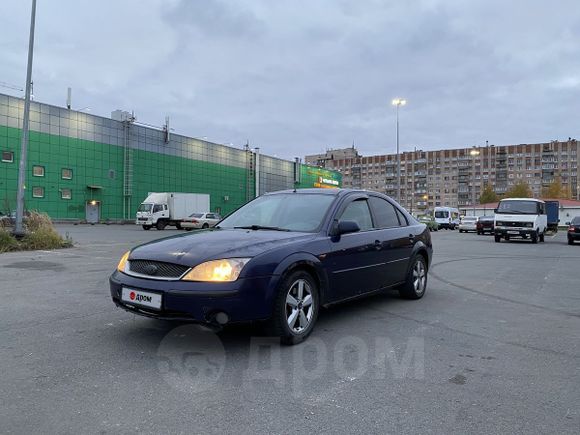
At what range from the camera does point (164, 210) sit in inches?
1475

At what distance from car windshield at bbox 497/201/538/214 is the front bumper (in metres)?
22.8

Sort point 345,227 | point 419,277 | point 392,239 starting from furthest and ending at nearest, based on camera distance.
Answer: point 419,277 < point 392,239 < point 345,227

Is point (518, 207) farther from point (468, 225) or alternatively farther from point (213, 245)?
point (213, 245)

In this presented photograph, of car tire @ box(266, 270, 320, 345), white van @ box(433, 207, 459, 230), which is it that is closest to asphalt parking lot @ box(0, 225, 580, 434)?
car tire @ box(266, 270, 320, 345)

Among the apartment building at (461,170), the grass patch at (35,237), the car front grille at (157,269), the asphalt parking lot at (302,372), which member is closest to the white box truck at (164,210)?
the grass patch at (35,237)

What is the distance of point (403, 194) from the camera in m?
157

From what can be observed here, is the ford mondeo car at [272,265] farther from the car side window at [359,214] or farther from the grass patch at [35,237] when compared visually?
the grass patch at [35,237]

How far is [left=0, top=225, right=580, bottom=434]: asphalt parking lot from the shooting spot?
301 centimetres

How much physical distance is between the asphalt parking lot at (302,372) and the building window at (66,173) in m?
43.8

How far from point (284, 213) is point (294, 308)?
142 centimetres

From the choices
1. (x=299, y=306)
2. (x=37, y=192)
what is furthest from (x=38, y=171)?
(x=299, y=306)

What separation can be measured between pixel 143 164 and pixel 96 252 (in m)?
41.4

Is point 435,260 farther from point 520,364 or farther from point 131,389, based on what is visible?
point 131,389

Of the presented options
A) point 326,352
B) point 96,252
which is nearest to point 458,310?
point 326,352
